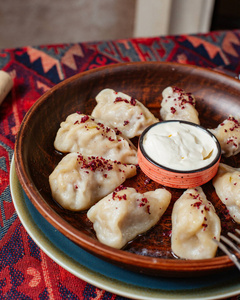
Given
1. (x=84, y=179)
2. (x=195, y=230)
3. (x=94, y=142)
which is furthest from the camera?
(x=94, y=142)

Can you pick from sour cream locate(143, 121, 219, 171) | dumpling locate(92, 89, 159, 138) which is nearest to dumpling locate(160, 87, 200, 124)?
dumpling locate(92, 89, 159, 138)

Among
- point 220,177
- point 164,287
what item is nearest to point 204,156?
point 220,177

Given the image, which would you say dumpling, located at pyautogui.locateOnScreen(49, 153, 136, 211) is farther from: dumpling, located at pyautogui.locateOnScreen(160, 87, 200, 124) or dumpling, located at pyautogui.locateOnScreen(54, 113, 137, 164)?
dumpling, located at pyautogui.locateOnScreen(160, 87, 200, 124)

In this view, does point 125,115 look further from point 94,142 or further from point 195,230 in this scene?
point 195,230

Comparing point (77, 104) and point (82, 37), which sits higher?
point (77, 104)

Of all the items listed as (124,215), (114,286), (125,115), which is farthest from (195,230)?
(125,115)

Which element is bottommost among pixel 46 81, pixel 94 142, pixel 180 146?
pixel 46 81

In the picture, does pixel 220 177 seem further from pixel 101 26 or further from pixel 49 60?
pixel 101 26
